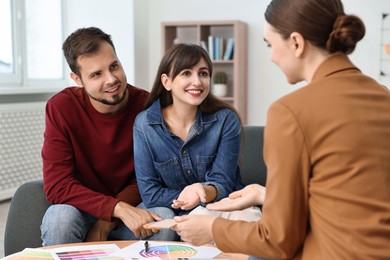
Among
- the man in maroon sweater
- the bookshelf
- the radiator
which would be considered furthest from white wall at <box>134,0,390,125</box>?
the man in maroon sweater

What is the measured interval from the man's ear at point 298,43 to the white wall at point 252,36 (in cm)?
404

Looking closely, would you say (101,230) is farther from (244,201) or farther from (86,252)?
(244,201)

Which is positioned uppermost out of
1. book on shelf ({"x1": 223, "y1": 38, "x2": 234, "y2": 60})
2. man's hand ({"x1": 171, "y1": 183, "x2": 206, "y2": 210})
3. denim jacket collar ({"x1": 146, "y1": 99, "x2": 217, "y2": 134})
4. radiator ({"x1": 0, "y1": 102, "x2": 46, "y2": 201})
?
book on shelf ({"x1": 223, "y1": 38, "x2": 234, "y2": 60})

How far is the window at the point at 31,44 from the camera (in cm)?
466

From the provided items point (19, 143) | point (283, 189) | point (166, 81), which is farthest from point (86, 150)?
point (19, 143)

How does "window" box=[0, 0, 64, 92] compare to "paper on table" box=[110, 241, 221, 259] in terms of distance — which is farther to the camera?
"window" box=[0, 0, 64, 92]

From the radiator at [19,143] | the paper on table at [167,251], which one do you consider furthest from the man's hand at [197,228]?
the radiator at [19,143]

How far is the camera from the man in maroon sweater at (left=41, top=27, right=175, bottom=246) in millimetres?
2018

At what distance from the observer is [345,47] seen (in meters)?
1.11

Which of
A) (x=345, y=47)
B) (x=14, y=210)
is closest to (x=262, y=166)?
(x=14, y=210)

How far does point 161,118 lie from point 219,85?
2956mm

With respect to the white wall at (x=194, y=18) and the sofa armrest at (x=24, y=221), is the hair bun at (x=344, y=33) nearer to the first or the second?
the sofa armrest at (x=24, y=221)

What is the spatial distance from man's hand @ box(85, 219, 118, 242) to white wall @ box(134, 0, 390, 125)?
3.30 meters

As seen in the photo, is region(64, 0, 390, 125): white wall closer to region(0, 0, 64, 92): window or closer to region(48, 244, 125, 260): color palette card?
region(0, 0, 64, 92): window
